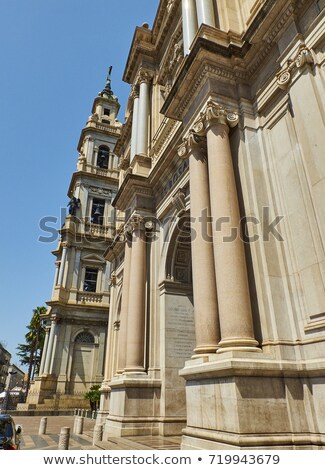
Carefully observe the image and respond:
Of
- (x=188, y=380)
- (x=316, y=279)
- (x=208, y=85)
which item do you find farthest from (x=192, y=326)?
(x=208, y=85)

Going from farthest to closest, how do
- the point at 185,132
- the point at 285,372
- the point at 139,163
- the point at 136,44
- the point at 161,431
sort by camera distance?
the point at 136,44
the point at 139,163
the point at 161,431
the point at 185,132
the point at 285,372

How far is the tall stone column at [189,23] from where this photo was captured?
12.7m

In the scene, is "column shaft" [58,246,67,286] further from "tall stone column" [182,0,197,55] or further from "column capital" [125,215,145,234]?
"tall stone column" [182,0,197,55]

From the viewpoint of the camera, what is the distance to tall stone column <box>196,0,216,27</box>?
11648mm

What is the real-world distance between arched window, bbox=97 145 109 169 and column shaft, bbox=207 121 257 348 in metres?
35.5

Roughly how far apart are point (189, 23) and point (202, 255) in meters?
9.43

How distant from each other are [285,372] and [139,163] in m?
12.8

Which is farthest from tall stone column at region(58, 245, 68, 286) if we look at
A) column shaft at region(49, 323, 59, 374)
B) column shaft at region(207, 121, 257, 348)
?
column shaft at region(207, 121, 257, 348)

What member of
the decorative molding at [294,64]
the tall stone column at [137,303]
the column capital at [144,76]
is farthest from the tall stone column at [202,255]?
the column capital at [144,76]

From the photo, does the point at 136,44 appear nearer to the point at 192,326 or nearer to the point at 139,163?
the point at 139,163

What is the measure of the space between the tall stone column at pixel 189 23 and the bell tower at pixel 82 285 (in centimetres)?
2691

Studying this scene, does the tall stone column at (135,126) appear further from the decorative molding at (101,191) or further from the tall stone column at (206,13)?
the decorative molding at (101,191)

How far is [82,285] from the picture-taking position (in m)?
36.2

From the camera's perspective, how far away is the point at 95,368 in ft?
108
